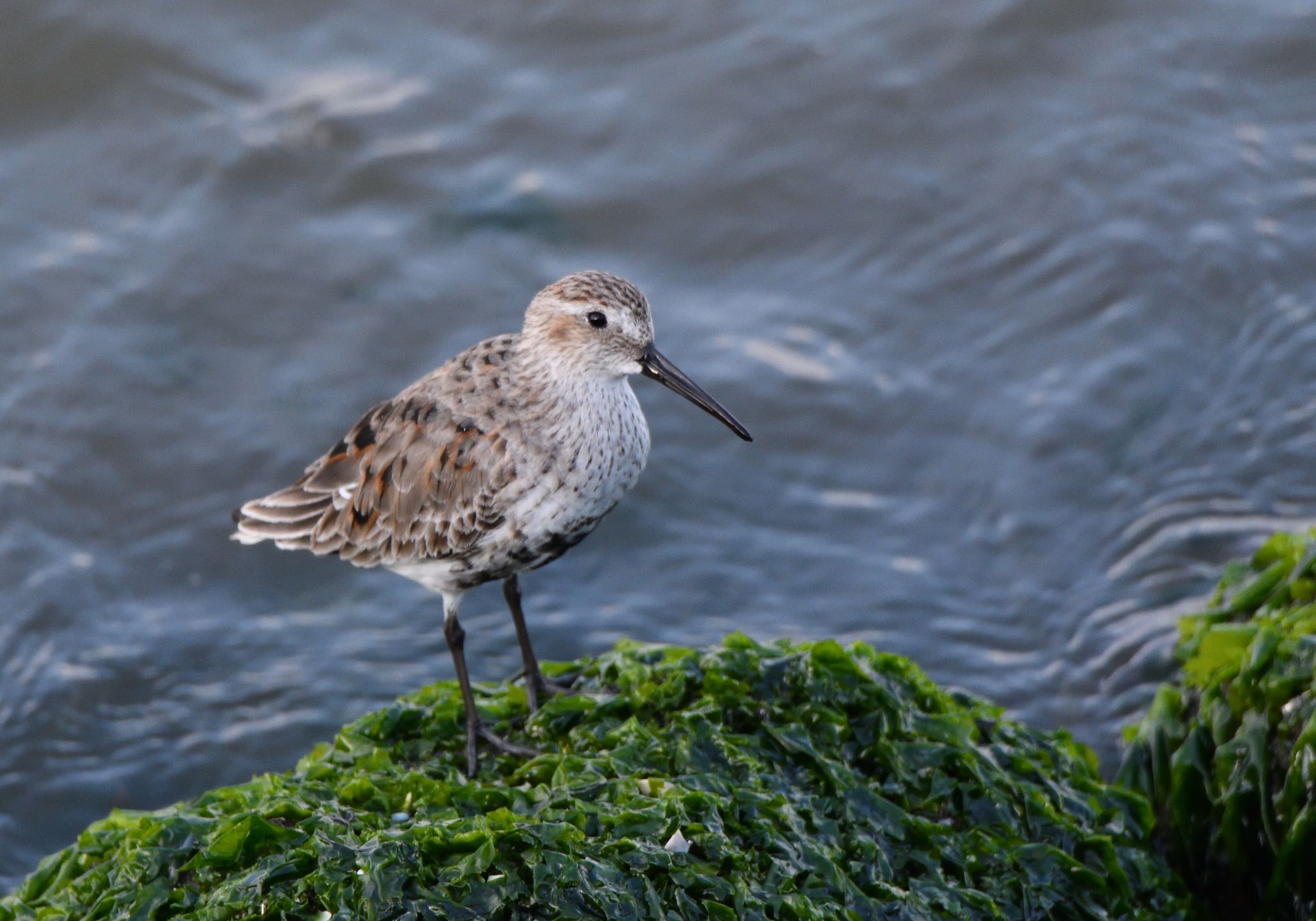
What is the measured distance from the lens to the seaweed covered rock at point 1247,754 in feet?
15.2

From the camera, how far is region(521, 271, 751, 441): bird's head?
5.18 m

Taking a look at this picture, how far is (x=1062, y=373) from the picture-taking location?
8.44 m

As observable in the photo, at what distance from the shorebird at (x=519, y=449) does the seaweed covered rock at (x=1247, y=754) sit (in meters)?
1.88

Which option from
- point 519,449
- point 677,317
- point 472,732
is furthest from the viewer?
point 677,317

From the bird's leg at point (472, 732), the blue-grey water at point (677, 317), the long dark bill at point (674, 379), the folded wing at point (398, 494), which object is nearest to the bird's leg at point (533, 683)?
the bird's leg at point (472, 732)

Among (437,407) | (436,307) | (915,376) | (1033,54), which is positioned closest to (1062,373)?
(915,376)

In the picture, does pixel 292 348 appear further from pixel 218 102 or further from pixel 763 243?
pixel 763 243

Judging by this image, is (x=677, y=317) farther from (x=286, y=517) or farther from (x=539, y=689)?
(x=539, y=689)

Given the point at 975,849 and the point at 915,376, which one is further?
the point at 915,376

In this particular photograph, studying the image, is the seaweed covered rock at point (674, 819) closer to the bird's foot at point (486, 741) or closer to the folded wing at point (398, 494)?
the bird's foot at point (486, 741)

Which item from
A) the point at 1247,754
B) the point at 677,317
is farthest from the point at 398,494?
the point at 677,317

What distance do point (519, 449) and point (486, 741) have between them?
3.39ft

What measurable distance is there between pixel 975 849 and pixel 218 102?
26.0 ft

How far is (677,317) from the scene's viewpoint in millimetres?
9016
